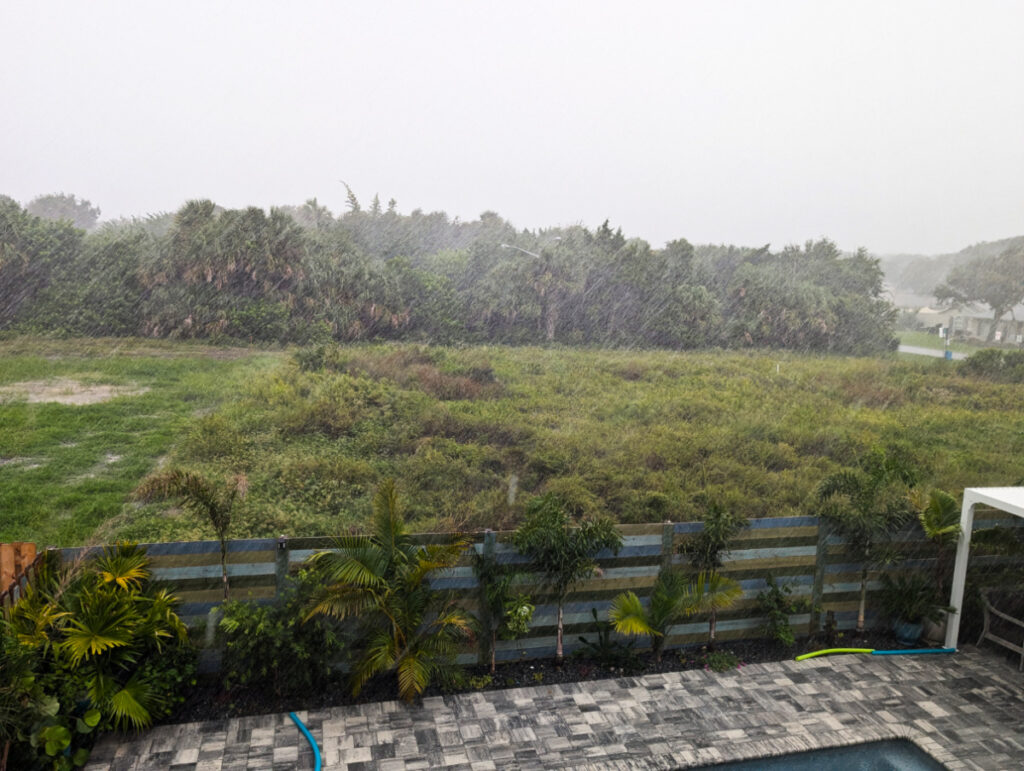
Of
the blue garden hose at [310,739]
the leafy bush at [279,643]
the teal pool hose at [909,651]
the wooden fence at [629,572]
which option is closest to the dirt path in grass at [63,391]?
the wooden fence at [629,572]

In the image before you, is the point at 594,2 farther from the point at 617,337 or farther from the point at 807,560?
the point at 807,560

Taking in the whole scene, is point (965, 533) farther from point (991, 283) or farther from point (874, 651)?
point (991, 283)

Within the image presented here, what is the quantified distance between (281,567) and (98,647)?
1.17 metres

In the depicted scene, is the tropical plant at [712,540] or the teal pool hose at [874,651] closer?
the tropical plant at [712,540]

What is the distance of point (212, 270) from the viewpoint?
9062mm

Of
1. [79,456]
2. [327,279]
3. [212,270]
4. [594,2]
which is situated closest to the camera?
[79,456]

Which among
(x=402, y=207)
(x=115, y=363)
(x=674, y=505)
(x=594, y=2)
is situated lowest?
(x=674, y=505)

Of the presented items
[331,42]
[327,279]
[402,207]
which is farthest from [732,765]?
[331,42]

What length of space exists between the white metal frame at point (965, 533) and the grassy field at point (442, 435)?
2093 millimetres

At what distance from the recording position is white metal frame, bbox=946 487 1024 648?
5332mm

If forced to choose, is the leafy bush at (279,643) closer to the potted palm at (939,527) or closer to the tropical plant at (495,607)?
the tropical plant at (495,607)

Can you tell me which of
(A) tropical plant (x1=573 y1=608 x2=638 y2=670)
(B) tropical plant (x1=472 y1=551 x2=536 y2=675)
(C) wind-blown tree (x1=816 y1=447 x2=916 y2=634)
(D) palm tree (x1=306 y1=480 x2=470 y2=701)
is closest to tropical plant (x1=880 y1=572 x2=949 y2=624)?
(C) wind-blown tree (x1=816 y1=447 x2=916 y2=634)

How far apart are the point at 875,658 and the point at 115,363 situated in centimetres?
871

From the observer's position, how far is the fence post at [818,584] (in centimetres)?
573
